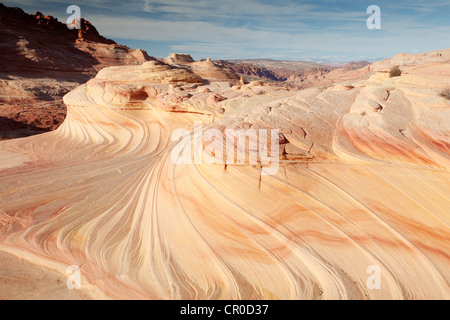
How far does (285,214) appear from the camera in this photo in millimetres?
4000

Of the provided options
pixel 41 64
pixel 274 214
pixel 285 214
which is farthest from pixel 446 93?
pixel 41 64

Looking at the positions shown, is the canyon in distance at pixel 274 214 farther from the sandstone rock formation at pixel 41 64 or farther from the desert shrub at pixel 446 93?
the sandstone rock formation at pixel 41 64

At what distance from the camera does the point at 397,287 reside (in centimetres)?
328

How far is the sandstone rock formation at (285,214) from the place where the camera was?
3471 millimetres

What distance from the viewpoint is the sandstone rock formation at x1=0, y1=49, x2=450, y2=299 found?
137 inches

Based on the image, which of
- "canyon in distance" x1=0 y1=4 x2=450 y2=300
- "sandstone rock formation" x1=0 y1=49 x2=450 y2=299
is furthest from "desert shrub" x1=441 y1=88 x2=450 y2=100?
"sandstone rock formation" x1=0 y1=49 x2=450 y2=299

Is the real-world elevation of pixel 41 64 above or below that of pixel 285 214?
above

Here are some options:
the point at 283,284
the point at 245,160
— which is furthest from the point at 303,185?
the point at 283,284

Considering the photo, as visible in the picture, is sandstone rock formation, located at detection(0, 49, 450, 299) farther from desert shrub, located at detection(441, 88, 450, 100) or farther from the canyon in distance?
desert shrub, located at detection(441, 88, 450, 100)

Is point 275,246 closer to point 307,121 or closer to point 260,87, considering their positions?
point 307,121

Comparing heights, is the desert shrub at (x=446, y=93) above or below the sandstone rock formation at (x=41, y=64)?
below

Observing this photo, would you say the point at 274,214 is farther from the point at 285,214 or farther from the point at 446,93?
the point at 446,93

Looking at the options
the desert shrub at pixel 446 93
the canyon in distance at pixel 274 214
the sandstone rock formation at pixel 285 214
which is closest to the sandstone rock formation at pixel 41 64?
the canyon in distance at pixel 274 214

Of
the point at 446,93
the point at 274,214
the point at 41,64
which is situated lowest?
the point at 274,214
